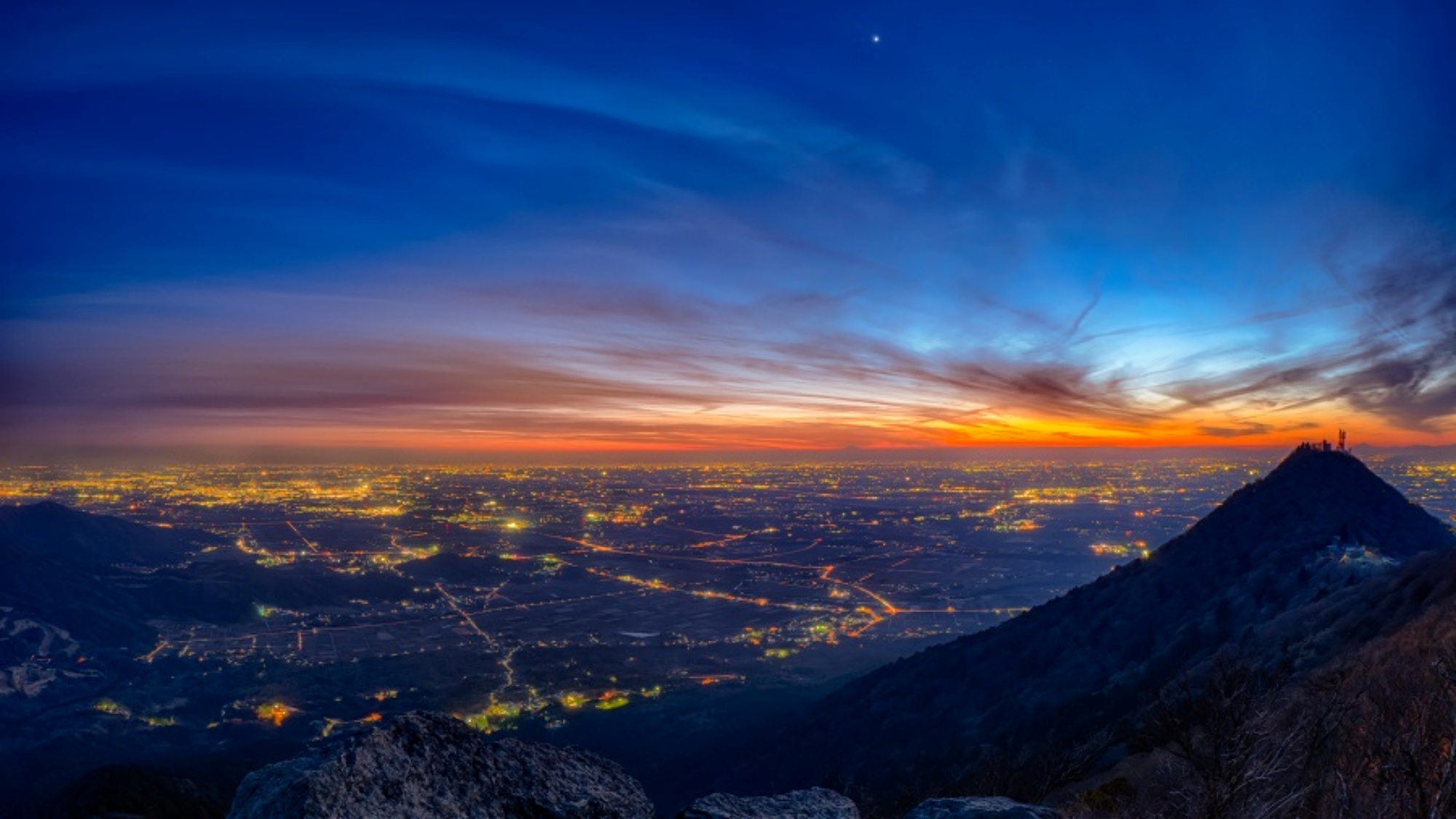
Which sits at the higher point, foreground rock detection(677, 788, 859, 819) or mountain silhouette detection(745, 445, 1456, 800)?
foreground rock detection(677, 788, 859, 819)

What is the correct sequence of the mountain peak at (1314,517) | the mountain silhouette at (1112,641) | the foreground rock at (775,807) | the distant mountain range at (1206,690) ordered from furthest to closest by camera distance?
the mountain peak at (1314,517) → the mountain silhouette at (1112,641) → the distant mountain range at (1206,690) → the foreground rock at (775,807)

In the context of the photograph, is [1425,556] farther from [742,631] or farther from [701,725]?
[742,631]

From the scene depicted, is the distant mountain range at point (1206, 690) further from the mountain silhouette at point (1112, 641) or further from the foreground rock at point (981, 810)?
the foreground rock at point (981, 810)

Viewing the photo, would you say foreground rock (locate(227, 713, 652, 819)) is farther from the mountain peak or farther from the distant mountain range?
the mountain peak

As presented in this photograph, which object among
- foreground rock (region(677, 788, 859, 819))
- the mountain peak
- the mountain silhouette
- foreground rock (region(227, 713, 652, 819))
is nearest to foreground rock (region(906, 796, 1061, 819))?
foreground rock (region(677, 788, 859, 819))

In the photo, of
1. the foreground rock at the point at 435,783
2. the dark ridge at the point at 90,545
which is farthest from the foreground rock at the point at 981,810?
the dark ridge at the point at 90,545

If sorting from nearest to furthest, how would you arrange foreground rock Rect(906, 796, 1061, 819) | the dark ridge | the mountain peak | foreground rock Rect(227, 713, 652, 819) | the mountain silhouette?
foreground rock Rect(227, 713, 652, 819)
foreground rock Rect(906, 796, 1061, 819)
the mountain silhouette
the mountain peak
the dark ridge

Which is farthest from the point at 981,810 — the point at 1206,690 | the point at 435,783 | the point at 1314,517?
the point at 1314,517
